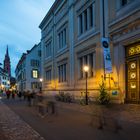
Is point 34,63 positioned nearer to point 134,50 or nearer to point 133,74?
point 133,74

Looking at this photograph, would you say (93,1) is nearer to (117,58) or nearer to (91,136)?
(117,58)

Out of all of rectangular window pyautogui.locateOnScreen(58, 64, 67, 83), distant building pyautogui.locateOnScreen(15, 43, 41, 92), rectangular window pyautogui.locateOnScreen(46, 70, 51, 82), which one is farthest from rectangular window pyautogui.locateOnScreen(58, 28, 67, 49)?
distant building pyautogui.locateOnScreen(15, 43, 41, 92)

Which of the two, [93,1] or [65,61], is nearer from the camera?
[93,1]

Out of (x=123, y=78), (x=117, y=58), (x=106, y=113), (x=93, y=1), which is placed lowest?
(x=106, y=113)

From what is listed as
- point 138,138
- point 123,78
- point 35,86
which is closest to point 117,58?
point 123,78

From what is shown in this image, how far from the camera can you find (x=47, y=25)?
47281 mm

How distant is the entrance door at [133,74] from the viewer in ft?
65.5

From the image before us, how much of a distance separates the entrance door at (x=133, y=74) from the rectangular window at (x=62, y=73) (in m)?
16.4

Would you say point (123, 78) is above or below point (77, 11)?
below

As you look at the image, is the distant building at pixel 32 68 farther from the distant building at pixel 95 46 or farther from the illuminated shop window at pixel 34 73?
the distant building at pixel 95 46

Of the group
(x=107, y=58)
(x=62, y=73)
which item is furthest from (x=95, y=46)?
(x=62, y=73)

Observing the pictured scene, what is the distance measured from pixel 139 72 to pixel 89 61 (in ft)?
28.7

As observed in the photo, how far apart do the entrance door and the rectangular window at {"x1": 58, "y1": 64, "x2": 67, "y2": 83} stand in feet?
53.7

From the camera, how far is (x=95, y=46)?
2614cm
